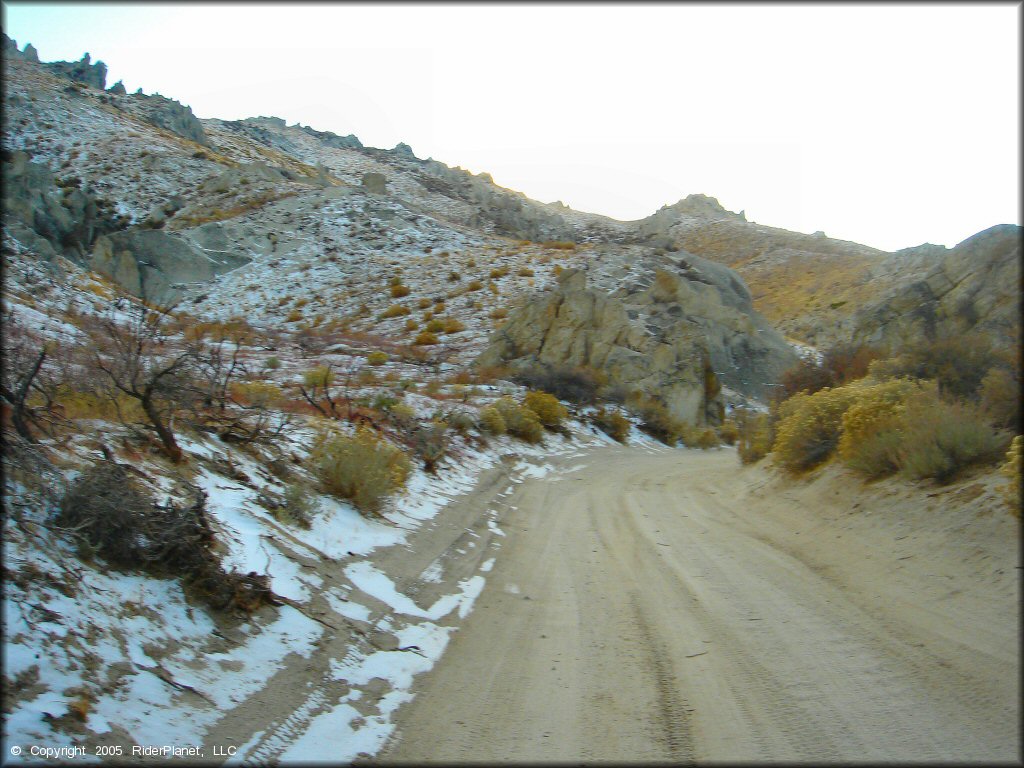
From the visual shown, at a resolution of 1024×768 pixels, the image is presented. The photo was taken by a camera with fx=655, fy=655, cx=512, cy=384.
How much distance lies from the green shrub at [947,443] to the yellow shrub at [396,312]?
3101cm

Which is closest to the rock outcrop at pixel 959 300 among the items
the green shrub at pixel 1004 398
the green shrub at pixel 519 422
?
the green shrub at pixel 1004 398

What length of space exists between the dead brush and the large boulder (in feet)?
118

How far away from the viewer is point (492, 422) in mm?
16172

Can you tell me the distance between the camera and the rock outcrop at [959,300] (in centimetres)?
1125

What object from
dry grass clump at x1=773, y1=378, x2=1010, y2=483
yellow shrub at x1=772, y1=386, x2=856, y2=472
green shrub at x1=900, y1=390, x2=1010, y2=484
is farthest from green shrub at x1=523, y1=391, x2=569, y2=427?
green shrub at x1=900, y1=390, x2=1010, y2=484

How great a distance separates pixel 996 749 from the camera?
3.24 meters

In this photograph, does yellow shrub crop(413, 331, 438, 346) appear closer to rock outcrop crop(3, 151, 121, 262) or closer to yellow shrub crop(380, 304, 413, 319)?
yellow shrub crop(380, 304, 413, 319)

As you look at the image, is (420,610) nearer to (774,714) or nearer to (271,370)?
(774,714)

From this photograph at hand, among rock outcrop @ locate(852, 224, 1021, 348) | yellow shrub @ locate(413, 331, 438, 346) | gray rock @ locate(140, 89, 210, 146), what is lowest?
yellow shrub @ locate(413, 331, 438, 346)

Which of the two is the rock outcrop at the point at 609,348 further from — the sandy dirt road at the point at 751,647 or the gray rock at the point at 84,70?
the gray rock at the point at 84,70

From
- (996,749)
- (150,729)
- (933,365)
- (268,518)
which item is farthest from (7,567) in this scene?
(933,365)

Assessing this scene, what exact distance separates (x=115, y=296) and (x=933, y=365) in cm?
2265

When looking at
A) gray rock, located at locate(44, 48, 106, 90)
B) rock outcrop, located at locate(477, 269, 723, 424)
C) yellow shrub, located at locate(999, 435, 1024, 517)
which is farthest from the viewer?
gray rock, located at locate(44, 48, 106, 90)

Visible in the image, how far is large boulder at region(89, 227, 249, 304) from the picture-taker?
38.0m
